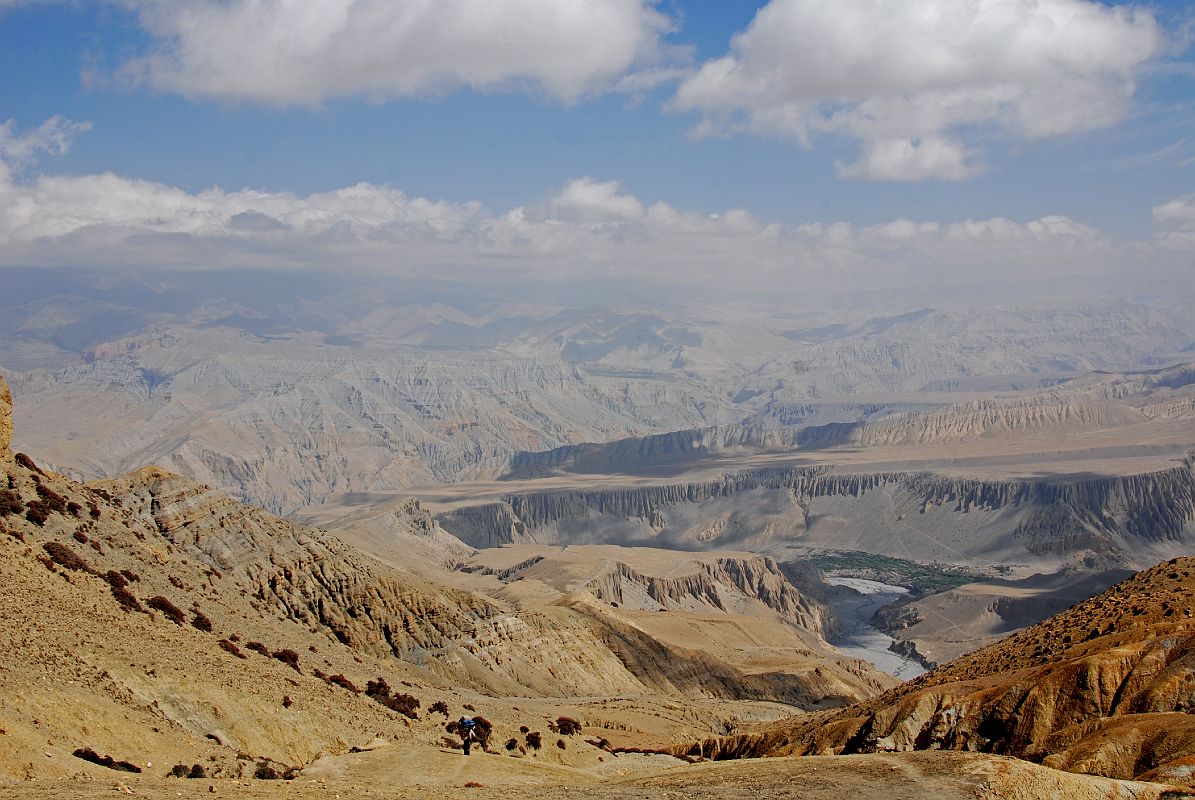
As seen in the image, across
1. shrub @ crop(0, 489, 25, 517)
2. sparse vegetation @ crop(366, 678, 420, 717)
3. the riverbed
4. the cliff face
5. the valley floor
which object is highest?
the cliff face

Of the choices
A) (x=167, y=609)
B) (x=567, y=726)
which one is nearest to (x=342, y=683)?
(x=167, y=609)

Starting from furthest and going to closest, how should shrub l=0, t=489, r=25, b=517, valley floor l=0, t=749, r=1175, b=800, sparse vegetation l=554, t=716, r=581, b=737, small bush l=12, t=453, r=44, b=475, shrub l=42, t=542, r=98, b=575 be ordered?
sparse vegetation l=554, t=716, r=581, b=737, small bush l=12, t=453, r=44, b=475, shrub l=0, t=489, r=25, b=517, shrub l=42, t=542, r=98, b=575, valley floor l=0, t=749, r=1175, b=800

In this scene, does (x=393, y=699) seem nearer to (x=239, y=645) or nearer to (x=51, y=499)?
(x=239, y=645)

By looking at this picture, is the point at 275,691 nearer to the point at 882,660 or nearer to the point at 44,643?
the point at 44,643

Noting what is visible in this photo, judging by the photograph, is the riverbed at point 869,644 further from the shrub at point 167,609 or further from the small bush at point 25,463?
the shrub at point 167,609

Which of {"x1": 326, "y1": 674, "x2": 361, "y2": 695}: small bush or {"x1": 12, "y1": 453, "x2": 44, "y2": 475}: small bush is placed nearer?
{"x1": 326, "y1": 674, "x2": 361, "y2": 695}: small bush

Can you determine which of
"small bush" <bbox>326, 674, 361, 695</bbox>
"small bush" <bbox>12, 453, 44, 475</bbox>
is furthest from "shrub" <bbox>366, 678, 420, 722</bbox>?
"small bush" <bbox>12, 453, 44, 475</bbox>

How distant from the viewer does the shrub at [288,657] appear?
1750 inches

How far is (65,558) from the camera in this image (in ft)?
132

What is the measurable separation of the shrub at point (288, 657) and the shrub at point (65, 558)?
828 cm

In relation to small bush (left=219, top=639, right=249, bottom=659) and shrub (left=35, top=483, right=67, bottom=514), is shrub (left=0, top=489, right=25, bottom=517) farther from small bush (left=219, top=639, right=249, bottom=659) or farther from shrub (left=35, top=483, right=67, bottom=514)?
small bush (left=219, top=639, right=249, bottom=659)

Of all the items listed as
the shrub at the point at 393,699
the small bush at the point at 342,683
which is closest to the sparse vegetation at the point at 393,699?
the shrub at the point at 393,699

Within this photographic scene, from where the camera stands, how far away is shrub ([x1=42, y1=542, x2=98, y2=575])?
3994 centimetres

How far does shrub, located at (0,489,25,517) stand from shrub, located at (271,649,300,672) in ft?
39.3
